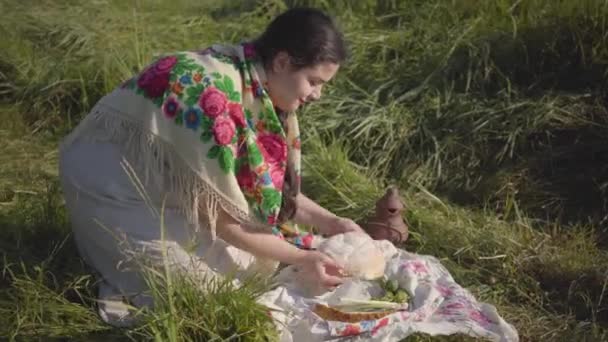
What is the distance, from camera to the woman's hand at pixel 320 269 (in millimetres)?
2766

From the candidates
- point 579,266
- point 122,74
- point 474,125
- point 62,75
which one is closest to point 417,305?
point 579,266

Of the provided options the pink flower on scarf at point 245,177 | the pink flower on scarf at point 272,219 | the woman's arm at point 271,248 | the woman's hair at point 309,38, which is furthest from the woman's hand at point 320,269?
the woman's hair at point 309,38

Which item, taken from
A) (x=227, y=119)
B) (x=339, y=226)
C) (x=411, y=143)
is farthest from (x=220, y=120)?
(x=411, y=143)

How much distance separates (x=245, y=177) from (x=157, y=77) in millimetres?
434

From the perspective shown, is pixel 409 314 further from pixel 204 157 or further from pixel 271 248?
pixel 204 157

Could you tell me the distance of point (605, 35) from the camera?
424cm

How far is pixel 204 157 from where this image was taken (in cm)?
261

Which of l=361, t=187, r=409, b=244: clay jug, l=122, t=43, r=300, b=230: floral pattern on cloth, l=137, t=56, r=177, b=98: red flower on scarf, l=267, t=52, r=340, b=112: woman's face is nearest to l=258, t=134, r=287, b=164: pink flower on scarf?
l=122, t=43, r=300, b=230: floral pattern on cloth

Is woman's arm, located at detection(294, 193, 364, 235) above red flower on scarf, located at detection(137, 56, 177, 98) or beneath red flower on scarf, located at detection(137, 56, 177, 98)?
beneath

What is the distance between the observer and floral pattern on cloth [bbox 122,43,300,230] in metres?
2.58

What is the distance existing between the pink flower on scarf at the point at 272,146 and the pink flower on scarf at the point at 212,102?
21 cm

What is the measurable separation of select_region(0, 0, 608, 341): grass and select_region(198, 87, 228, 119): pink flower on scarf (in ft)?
1.81

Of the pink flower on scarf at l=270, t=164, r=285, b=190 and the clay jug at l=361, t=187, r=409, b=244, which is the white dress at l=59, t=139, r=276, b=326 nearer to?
the pink flower on scarf at l=270, t=164, r=285, b=190

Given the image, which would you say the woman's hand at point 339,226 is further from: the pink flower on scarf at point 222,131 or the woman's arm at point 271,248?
the pink flower on scarf at point 222,131
